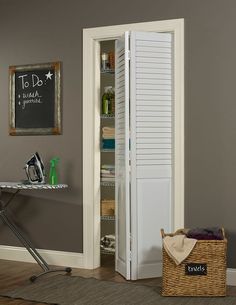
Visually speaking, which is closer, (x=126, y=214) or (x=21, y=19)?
(x=126, y=214)

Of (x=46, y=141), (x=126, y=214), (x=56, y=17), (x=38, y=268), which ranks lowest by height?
(x=38, y=268)

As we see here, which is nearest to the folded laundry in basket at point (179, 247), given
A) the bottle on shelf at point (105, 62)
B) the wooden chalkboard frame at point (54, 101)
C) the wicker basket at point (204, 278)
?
the wicker basket at point (204, 278)

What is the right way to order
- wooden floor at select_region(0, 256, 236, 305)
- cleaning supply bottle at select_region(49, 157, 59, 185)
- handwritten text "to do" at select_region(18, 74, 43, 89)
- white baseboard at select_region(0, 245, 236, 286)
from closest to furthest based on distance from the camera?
wooden floor at select_region(0, 256, 236, 305) < cleaning supply bottle at select_region(49, 157, 59, 185) < white baseboard at select_region(0, 245, 236, 286) < handwritten text "to do" at select_region(18, 74, 43, 89)

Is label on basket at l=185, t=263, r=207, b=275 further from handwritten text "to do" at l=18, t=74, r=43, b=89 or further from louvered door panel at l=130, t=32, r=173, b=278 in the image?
handwritten text "to do" at l=18, t=74, r=43, b=89

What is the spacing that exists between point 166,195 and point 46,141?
1.37m

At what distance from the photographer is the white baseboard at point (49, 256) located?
5047 millimetres

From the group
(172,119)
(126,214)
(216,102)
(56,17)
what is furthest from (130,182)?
(56,17)

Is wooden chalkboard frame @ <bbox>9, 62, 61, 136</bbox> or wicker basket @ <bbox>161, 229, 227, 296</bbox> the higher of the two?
wooden chalkboard frame @ <bbox>9, 62, 61, 136</bbox>

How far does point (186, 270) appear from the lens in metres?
4.00

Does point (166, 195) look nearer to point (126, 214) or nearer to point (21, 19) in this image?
point (126, 214)

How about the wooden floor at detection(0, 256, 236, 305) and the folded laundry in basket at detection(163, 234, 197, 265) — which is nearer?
the folded laundry in basket at detection(163, 234, 197, 265)

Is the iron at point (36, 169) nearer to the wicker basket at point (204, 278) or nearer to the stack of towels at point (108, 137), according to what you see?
the stack of towels at point (108, 137)

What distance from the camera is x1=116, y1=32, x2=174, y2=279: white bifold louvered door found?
4.53m

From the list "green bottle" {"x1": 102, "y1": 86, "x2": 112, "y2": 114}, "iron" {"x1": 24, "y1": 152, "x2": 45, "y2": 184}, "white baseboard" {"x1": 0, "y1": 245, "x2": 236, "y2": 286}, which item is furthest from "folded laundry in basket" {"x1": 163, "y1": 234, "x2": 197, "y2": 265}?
"green bottle" {"x1": 102, "y1": 86, "x2": 112, "y2": 114}
